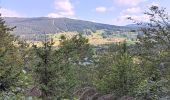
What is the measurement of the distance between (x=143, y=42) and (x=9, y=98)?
312 inches

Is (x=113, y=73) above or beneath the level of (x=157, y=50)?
beneath

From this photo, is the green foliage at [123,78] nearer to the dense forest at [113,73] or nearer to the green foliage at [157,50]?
the dense forest at [113,73]

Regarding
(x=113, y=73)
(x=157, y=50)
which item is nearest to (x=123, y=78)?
(x=113, y=73)

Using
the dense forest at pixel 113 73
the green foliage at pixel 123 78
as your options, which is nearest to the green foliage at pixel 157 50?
the dense forest at pixel 113 73

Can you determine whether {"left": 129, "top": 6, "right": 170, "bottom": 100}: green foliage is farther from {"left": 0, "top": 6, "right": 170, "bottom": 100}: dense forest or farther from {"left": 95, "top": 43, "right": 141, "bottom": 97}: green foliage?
{"left": 95, "top": 43, "right": 141, "bottom": 97}: green foliage

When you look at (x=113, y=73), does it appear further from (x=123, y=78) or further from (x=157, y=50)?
(x=157, y=50)

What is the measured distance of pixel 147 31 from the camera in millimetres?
17969

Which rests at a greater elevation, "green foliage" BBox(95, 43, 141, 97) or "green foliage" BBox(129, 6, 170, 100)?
"green foliage" BBox(129, 6, 170, 100)

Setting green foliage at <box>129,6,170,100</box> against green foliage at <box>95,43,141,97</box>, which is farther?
green foliage at <box>95,43,141,97</box>

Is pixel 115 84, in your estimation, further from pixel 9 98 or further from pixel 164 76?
pixel 9 98

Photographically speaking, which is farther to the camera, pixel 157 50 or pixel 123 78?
pixel 123 78

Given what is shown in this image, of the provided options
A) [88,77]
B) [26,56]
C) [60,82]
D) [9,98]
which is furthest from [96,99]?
[26,56]

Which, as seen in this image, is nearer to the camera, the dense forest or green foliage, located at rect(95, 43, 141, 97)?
the dense forest

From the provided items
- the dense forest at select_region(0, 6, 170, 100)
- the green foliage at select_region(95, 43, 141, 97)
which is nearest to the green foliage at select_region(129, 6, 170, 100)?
the dense forest at select_region(0, 6, 170, 100)
